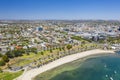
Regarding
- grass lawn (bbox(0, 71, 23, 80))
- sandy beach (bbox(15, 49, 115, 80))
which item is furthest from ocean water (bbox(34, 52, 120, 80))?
grass lawn (bbox(0, 71, 23, 80))

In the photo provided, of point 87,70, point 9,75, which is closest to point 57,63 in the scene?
point 87,70

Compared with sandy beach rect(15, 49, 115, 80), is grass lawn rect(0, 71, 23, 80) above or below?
above

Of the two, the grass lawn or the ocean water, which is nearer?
the grass lawn

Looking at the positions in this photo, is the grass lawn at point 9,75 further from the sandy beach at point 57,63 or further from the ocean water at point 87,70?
the ocean water at point 87,70

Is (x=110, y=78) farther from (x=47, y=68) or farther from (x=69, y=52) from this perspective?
(x=69, y=52)

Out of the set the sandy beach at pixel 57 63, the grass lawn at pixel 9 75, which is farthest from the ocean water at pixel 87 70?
the grass lawn at pixel 9 75

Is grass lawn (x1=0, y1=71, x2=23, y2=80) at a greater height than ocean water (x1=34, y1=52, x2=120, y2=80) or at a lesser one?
greater

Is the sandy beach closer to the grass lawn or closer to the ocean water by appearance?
the grass lawn

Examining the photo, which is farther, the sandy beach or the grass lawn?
the sandy beach

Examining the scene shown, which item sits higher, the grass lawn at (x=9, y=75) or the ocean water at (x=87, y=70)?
the grass lawn at (x=9, y=75)
